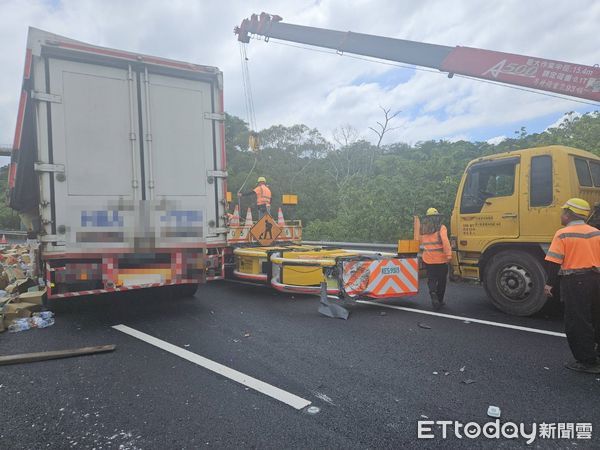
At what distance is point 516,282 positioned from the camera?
17.3 feet

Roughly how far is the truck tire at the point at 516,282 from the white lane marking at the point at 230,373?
3726mm

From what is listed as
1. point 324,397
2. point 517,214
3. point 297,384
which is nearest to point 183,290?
point 297,384

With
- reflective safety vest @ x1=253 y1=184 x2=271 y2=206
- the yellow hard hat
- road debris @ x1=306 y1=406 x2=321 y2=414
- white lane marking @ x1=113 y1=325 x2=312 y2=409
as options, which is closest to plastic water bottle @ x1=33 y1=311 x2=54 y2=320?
white lane marking @ x1=113 y1=325 x2=312 y2=409

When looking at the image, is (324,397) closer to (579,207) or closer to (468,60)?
(579,207)

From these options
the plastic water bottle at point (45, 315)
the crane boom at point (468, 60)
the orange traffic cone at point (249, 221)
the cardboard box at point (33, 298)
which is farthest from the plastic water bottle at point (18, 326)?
the crane boom at point (468, 60)

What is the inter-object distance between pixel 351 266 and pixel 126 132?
12.1 ft

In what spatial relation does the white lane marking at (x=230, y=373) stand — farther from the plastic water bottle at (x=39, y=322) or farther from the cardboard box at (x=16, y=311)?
the cardboard box at (x=16, y=311)

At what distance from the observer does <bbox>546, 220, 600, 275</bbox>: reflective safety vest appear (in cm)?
347

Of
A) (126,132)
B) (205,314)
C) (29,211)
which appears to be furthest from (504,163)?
(29,211)

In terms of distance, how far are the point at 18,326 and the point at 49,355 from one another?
156 cm

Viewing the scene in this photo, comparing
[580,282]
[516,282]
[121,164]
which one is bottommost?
[516,282]

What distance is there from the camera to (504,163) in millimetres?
5598

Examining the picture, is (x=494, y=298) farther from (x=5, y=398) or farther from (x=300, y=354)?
(x=5, y=398)

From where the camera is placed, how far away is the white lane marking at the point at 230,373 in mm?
2996
